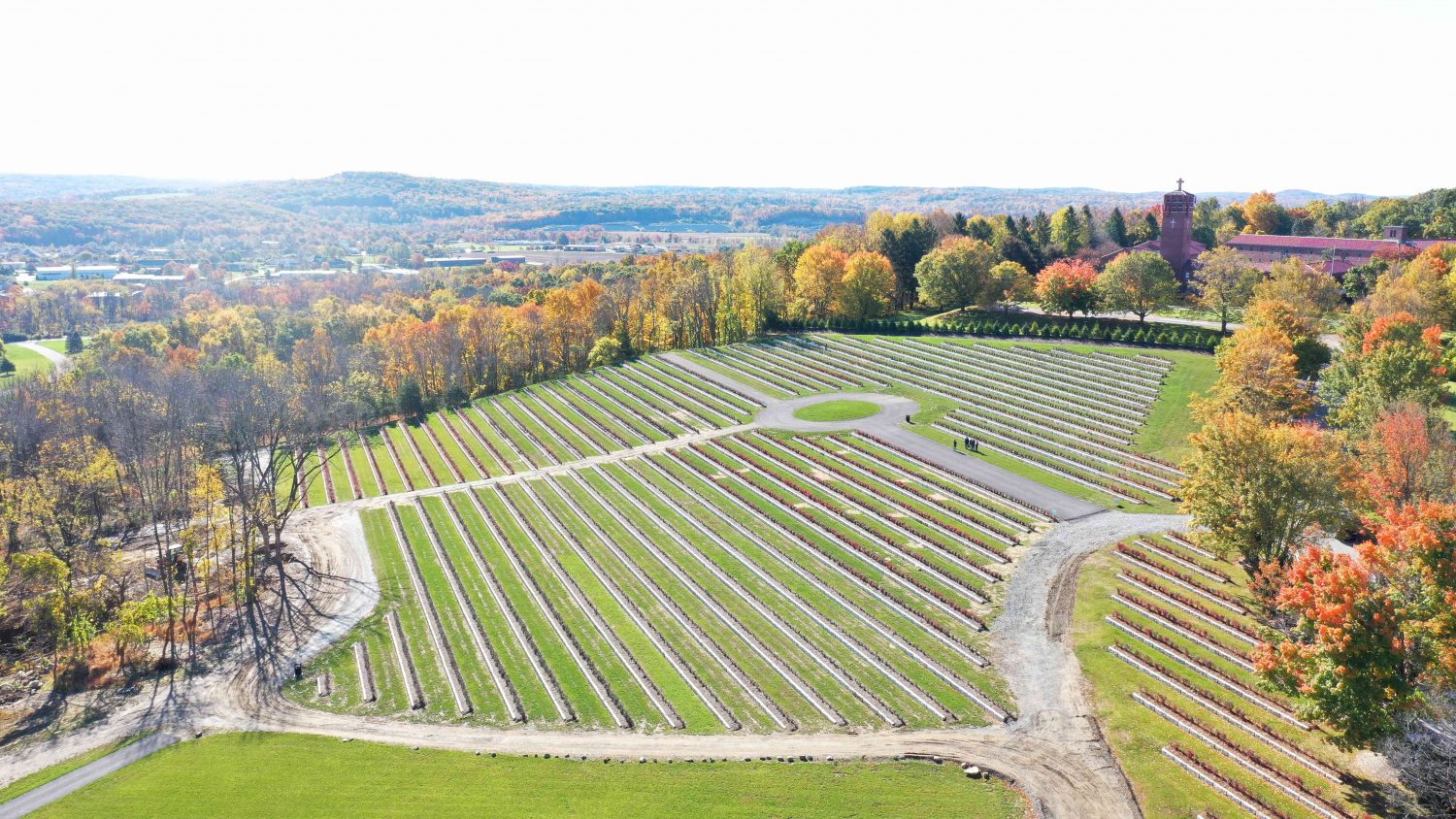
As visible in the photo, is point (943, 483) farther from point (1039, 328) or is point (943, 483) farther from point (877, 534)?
point (1039, 328)

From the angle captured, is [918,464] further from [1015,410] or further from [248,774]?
[248,774]

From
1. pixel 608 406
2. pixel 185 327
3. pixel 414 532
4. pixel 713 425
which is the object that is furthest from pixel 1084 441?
pixel 185 327

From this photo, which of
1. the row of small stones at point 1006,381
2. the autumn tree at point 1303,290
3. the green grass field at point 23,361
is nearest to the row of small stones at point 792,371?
the row of small stones at point 1006,381

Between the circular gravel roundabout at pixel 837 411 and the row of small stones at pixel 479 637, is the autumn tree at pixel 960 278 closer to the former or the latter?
the circular gravel roundabout at pixel 837 411

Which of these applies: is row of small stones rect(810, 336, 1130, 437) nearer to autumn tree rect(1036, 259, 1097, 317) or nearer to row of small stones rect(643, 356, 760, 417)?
row of small stones rect(643, 356, 760, 417)

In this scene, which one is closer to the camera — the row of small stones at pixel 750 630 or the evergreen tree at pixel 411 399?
the row of small stones at pixel 750 630

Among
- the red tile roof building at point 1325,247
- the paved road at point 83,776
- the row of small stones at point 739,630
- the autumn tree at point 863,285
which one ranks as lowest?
the paved road at point 83,776
